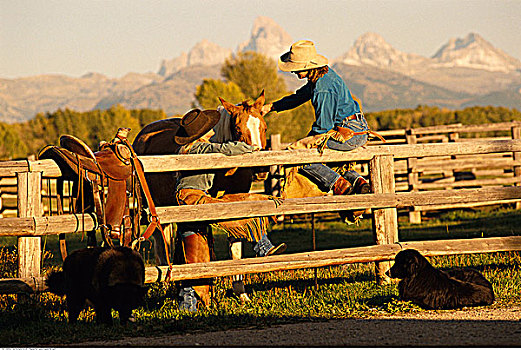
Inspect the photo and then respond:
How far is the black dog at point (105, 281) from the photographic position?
515cm

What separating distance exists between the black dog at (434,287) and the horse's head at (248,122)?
1.88 meters

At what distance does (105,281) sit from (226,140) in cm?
202

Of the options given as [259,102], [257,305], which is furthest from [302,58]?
[257,305]

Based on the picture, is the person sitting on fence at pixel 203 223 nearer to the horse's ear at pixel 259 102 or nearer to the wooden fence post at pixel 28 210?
the horse's ear at pixel 259 102

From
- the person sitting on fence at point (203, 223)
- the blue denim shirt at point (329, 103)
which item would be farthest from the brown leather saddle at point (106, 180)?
the blue denim shirt at point (329, 103)

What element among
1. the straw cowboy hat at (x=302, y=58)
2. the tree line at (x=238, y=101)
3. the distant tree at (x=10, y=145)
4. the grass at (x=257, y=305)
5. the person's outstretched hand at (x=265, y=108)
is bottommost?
the grass at (x=257, y=305)

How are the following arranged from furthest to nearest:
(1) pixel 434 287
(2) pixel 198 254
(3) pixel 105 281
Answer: (2) pixel 198 254 < (1) pixel 434 287 < (3) pixel 105 281

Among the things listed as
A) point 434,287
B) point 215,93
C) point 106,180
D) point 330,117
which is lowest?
point 434,287

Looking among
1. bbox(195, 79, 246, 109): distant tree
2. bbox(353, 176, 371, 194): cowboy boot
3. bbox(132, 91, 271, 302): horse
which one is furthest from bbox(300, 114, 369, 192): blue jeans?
bbox(195, 79, 246, 109): distant tree

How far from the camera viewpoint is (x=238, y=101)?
168ft

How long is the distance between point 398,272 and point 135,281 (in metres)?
2.48

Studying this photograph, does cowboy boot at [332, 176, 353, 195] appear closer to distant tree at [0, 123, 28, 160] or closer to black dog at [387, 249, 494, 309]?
black dog at [387, 249, 494, 309]

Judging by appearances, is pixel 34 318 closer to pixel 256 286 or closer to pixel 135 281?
pixel 135 281

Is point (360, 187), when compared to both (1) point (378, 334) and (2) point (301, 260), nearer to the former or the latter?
(2) point (301, 260)
